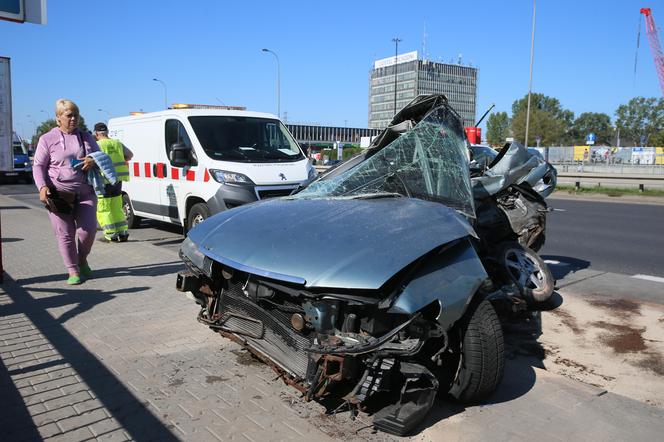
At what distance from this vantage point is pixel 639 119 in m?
108

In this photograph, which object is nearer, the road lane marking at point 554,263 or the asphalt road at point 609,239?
the road lane marking at point 554,263

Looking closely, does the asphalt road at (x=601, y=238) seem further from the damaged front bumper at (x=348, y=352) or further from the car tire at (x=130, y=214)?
the damaged front bumper at (x=348, y=352)

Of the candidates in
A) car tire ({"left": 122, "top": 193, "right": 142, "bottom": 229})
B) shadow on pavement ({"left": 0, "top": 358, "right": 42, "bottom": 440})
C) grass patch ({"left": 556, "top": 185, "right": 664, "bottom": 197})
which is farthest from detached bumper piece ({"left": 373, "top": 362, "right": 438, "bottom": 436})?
grass patch ({"left": 556, "top": 185, "right": 664, "bottom": 197})

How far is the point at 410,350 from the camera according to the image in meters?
2.73

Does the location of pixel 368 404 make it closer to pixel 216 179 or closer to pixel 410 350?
pixel 410 350

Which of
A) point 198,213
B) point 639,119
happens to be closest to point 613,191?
point 198,213

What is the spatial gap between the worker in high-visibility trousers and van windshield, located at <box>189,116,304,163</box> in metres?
1.34

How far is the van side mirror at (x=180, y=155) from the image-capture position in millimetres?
8016

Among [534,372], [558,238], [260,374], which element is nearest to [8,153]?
[260,374]

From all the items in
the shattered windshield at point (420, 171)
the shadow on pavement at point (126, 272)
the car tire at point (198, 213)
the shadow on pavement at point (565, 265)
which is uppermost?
the shattered windshield at point (420, 171)

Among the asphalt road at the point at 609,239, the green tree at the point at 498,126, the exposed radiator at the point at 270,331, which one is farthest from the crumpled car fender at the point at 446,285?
the green tree at the point at 498,126

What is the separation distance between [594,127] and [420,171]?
146m

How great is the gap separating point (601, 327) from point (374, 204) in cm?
269

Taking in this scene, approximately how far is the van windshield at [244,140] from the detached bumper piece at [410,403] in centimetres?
562
